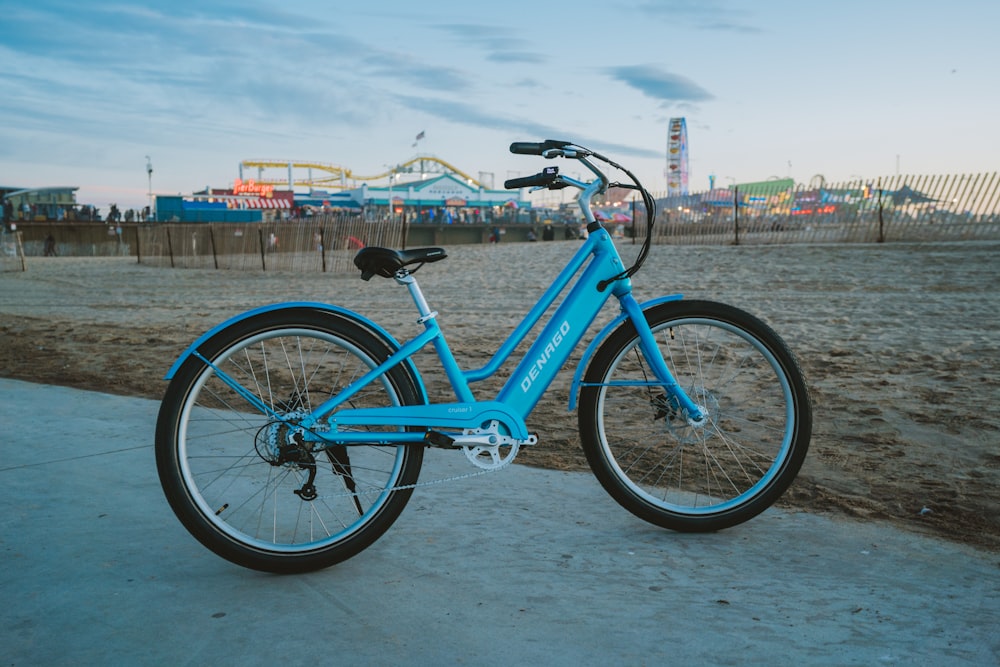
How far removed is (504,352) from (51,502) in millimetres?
1695

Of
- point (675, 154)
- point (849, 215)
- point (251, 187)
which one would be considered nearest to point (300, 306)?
point (849, 215)

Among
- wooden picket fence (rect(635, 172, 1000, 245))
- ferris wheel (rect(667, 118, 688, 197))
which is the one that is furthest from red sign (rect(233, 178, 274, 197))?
wooden picket fence (rect(635, 172, 1000, 245))

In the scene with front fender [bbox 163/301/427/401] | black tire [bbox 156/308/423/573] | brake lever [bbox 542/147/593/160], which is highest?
brake lever [bbox 542/147/593/160]

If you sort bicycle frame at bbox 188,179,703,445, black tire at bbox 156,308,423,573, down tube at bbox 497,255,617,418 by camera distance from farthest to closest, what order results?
1. down tube at bbox 497,255,617,418
2. bicycle frame at bbox 188,179,703,445
3. black tire at bbox 156,308,423,573

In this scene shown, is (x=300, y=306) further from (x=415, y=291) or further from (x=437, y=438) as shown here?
(x=437, y=438)

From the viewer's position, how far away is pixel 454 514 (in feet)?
9.30

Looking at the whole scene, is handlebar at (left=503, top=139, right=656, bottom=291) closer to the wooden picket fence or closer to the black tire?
the black tire

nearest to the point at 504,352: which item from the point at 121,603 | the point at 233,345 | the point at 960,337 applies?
the point at 233,345

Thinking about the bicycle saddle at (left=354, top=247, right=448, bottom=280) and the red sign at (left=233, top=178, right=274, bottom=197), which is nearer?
the bicycle saddle at (left=354, top=247, right=448, bottom=280)

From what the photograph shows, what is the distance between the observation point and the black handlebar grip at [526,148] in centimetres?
277

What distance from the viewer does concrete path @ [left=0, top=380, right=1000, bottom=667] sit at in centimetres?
189

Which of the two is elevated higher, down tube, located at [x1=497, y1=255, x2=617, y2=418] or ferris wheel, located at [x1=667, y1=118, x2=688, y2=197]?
ferris wheel, located at [x1=667, y1=118, x2=688, y2=197]

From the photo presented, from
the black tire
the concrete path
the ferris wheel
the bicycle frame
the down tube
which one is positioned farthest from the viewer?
the ferris wheel

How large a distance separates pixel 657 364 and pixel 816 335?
518 cm
